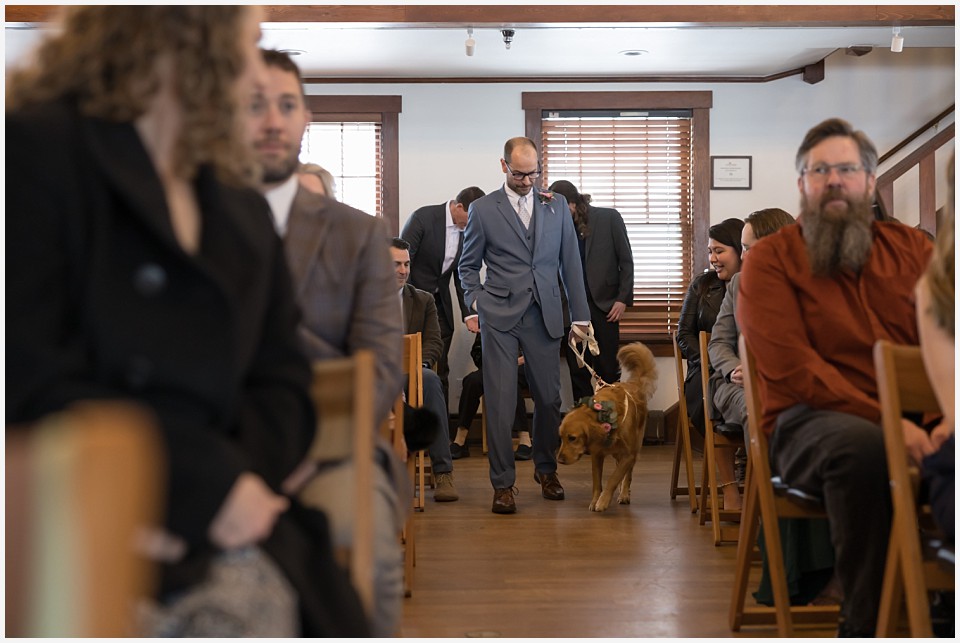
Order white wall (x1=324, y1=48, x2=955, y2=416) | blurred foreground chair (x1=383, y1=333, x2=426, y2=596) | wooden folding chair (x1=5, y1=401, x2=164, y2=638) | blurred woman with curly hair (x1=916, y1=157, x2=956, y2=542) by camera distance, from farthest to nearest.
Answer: white wall (x1=324, y1=48, x2=955, y2=416) < blurred foreground chair (x1=383, y1=333, x2=426, y2=596) < blurred woman with curly hair (x1=916, y1=157, x2=956, y2=542) < wooden folding chair (x1=5, y1=401, x2=164, y2=638)

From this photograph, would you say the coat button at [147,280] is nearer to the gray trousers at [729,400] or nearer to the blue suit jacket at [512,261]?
the gray trousers at [729,400]

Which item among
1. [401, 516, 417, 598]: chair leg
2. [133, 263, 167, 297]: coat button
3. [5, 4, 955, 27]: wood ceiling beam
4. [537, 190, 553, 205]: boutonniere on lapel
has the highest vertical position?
[5, 4, 955, 27]: wood ceiling beam

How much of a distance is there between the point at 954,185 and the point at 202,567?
→ 1.65 meters

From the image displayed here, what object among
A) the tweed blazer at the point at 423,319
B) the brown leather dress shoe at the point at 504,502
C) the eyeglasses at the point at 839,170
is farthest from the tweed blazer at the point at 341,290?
the tweed blazer at the point at 423,319

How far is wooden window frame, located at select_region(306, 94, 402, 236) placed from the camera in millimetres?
8344

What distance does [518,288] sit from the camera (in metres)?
5.23

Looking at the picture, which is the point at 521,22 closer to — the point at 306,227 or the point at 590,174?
the point at 590,174

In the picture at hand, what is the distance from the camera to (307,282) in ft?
7.05

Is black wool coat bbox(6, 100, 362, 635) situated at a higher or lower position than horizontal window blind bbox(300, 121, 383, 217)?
lower

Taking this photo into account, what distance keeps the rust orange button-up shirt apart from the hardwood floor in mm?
756

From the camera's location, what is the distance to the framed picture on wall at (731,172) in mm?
8453

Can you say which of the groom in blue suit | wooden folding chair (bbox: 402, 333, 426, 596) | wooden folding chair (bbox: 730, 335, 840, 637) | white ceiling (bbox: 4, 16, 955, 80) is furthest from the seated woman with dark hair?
white ceiling (bbox: 4, 16, 955, 80)

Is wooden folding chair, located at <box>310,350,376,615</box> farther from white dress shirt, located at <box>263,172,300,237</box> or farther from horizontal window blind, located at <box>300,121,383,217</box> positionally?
horizontal window blind, located at <box>300,121,383,217</box>

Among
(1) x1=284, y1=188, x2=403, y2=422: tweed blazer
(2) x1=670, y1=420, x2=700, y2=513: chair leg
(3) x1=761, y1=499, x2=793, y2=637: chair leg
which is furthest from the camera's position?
(2) x1=670, y1=420, x2=700, y2=513: chair leg
